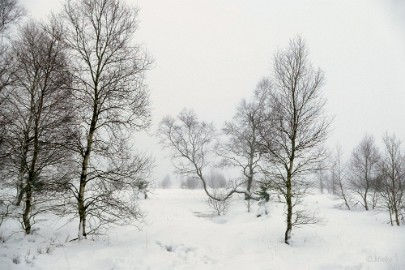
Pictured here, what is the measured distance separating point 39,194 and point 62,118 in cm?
264

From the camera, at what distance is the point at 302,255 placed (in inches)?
347

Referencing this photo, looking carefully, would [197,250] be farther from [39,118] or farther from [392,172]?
[392,172]

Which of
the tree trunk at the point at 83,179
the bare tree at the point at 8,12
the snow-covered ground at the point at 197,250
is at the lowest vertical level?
the snow-covered ground at the point at 197,250

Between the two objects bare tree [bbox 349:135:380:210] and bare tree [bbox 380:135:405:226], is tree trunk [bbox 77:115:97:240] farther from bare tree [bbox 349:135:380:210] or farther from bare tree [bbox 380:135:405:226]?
bare tree [bbox 349:135:380:210]

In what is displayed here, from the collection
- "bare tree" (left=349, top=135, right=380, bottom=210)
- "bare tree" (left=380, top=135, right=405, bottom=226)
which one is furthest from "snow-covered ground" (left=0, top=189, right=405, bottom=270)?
"bare tree" (left=349, top=135, right=380, bottom=210)

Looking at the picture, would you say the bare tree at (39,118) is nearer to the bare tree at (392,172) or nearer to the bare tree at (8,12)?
the bare tree at (8,12)

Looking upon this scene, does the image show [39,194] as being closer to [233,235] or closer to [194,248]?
[194,248]

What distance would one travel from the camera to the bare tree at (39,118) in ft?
25.7

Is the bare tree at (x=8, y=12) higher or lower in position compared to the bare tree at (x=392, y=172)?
higher

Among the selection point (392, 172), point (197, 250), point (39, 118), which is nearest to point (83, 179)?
point (39, 118)

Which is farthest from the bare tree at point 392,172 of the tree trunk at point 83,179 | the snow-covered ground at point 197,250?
the tree trunk at point 83,179

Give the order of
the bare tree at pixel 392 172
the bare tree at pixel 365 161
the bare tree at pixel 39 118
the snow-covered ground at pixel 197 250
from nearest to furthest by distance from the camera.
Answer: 1. the snow-covered ground at pixel 197 250
2. the bare tree at pixel 39 118
3. the bare tree at pixel 392 172
4. the bare tree at pixel 365 161

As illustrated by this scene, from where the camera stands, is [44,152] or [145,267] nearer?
[145,267]

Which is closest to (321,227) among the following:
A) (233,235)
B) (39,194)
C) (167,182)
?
(233,235)
